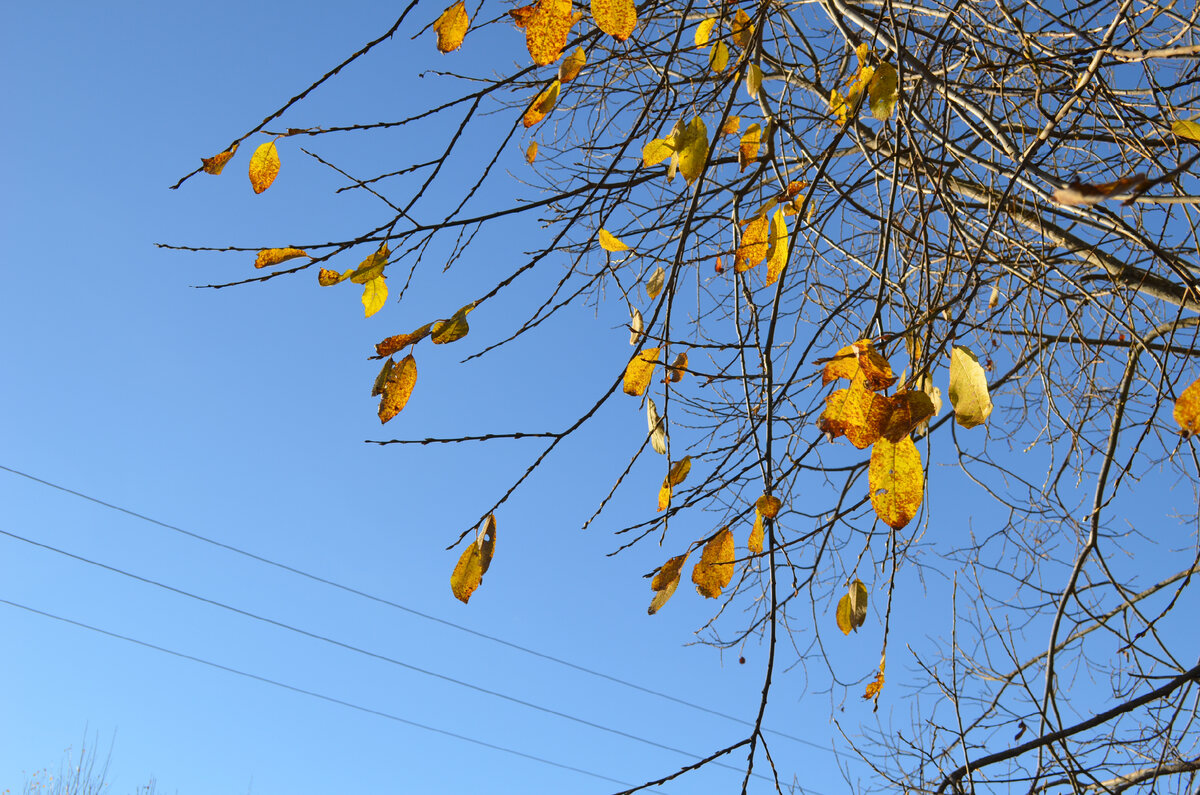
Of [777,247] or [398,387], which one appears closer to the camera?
[398,387]

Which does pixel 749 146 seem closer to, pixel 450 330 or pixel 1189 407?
pixel 450 330

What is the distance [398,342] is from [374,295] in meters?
0.15

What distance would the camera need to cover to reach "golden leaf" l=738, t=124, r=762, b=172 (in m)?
1.04

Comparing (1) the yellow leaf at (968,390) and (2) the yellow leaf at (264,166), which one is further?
(2) the yellow leaf at (264,166)

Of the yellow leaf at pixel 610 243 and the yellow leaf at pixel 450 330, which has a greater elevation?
the yellow leaf at pixel 610 243

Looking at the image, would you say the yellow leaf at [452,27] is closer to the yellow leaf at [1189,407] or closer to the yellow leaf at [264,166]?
the yellow leaf at [264,166]

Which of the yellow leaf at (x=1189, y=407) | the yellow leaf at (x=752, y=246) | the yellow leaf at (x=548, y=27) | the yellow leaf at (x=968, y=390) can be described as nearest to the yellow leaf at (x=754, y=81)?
the yellow leaf at (x=752, y=246)

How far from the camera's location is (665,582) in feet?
2.88

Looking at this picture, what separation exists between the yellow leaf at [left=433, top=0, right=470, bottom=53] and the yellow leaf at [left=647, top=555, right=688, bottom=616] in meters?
0.58

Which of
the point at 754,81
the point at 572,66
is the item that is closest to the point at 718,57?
the point at 754,81

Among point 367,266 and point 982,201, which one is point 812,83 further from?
point 367,266

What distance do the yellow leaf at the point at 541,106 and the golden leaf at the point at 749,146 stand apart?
241 millimetres

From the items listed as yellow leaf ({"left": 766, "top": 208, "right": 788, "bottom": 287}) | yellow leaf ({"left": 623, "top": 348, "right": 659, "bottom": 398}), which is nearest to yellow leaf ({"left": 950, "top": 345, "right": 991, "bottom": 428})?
yellow leaf ({"left": 766, "top": 208, "right": 788, "bottom": 287})

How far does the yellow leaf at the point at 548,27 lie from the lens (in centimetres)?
73
